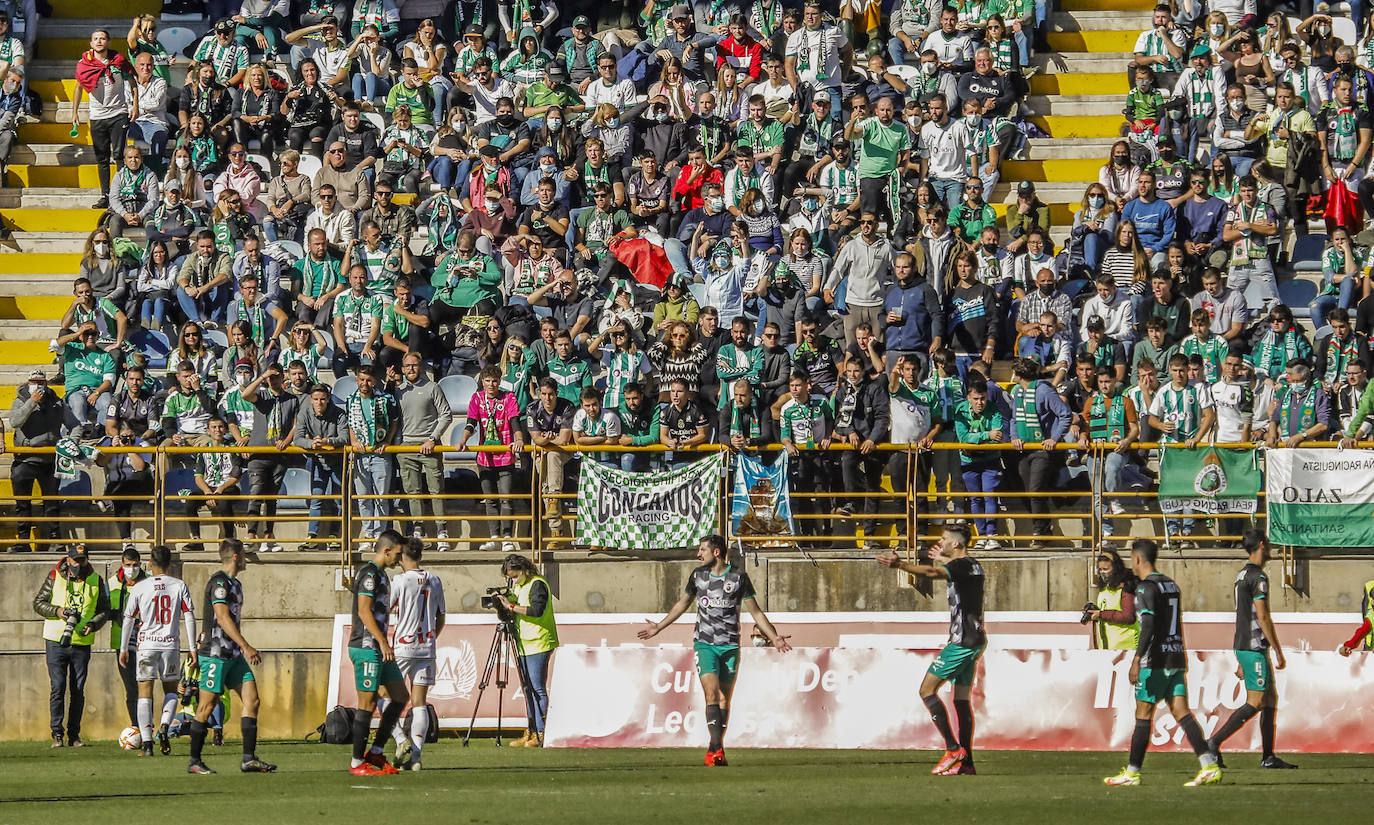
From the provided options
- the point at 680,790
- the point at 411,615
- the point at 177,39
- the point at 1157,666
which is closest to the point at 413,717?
the point at 411,615

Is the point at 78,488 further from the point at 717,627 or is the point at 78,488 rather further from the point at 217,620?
the point at 717,627

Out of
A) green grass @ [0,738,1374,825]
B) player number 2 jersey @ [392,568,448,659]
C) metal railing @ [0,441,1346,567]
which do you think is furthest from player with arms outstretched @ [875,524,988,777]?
metal railing @ [0,441,1346,567]

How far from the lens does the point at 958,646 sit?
50.0ft

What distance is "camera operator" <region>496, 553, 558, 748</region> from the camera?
1853 cm

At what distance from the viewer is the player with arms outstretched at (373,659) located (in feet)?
49.5

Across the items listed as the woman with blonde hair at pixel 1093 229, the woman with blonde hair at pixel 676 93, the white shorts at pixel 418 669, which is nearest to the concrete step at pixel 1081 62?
the woman with blonde hair at pixel 1093 229

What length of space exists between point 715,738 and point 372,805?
141 inches

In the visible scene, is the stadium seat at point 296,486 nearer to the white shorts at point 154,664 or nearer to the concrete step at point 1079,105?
the white shorts at point 154,664

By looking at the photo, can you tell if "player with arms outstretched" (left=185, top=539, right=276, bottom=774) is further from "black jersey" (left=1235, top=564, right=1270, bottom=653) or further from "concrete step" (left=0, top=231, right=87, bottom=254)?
"concrete step" (left=0, top=231, right=87, bottom=254)

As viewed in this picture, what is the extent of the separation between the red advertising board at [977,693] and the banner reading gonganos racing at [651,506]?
6.02ft

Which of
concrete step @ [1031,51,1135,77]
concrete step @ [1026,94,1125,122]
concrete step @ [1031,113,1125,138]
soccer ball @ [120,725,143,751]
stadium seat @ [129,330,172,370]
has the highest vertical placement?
concrete step @ [1031,51,1135,77]

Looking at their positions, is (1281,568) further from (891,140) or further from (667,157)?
(667,157)

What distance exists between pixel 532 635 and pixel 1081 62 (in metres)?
13.2

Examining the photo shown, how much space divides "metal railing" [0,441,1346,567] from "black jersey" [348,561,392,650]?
4.92 metres
